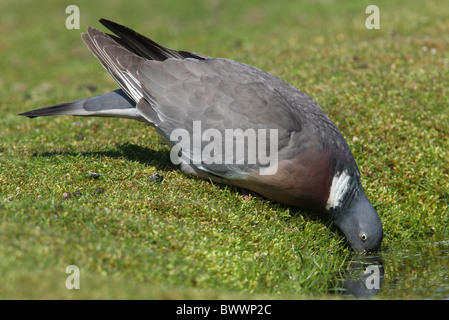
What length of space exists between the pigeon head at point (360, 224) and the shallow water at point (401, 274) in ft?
0.52

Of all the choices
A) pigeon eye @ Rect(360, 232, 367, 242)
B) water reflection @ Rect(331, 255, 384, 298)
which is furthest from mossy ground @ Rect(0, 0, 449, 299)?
pigeon eye @ Rect(360, 232, 367, 242)

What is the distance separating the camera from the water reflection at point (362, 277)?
4508 mm

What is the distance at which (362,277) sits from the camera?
4.81 metres

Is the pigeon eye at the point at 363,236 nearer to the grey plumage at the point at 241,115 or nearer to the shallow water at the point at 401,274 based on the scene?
the grey plumage at the point at 241,115

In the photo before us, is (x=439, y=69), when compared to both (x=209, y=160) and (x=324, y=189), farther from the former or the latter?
(x=209, y=160)

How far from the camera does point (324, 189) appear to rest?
5.08 metres

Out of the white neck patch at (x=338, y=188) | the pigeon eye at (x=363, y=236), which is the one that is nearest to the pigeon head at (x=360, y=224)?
the pigeon eye at (x=363, y=236)

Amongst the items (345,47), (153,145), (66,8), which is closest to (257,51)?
(345,47)

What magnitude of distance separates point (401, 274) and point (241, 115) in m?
2.18

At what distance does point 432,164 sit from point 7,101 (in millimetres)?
7393

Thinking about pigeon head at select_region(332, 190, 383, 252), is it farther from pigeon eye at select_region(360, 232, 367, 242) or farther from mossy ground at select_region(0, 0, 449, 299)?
mossy ground at select_region(0, 0, 449, 299)

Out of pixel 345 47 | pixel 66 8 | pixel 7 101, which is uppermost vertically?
pixel 66 8

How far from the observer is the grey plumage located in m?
5.01
